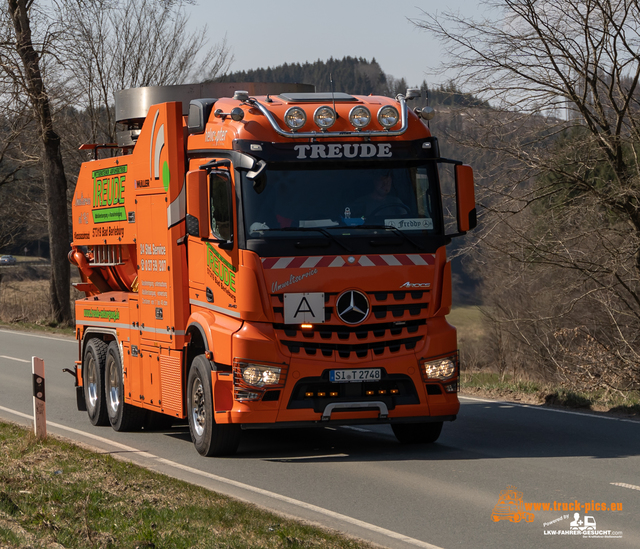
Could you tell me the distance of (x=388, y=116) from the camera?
941cm

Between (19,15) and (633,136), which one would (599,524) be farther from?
(19,15)

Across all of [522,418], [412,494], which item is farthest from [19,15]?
[412,494]

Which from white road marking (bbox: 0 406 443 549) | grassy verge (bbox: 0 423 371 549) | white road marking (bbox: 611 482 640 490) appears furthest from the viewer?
white road marking (bbox: 611 482 640 490)

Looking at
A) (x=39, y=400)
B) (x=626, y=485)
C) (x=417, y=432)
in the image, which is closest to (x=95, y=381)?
(x=39, y=400)

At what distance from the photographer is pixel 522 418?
1156 centimetres

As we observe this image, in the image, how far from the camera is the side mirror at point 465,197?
9.48 metres

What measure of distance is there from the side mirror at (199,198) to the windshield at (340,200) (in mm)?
413

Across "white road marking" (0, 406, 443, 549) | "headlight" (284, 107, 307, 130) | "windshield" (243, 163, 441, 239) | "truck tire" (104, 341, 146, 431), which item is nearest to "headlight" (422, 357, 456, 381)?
"windshield" (243, 163, 441, 239)

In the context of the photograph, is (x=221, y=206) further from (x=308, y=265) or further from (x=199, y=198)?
(x=308, y=265)

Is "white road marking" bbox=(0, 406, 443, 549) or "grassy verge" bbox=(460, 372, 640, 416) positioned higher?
"white road marking" bbox=(0, 406, 443, 549)

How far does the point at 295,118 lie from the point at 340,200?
3.09 feet

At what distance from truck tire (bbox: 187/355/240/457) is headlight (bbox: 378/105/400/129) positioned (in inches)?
118

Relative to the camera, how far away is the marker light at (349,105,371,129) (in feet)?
30.5

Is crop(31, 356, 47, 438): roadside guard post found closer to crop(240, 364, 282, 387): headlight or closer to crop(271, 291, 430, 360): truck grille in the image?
crop(240, 364, 282, 387): headlight
